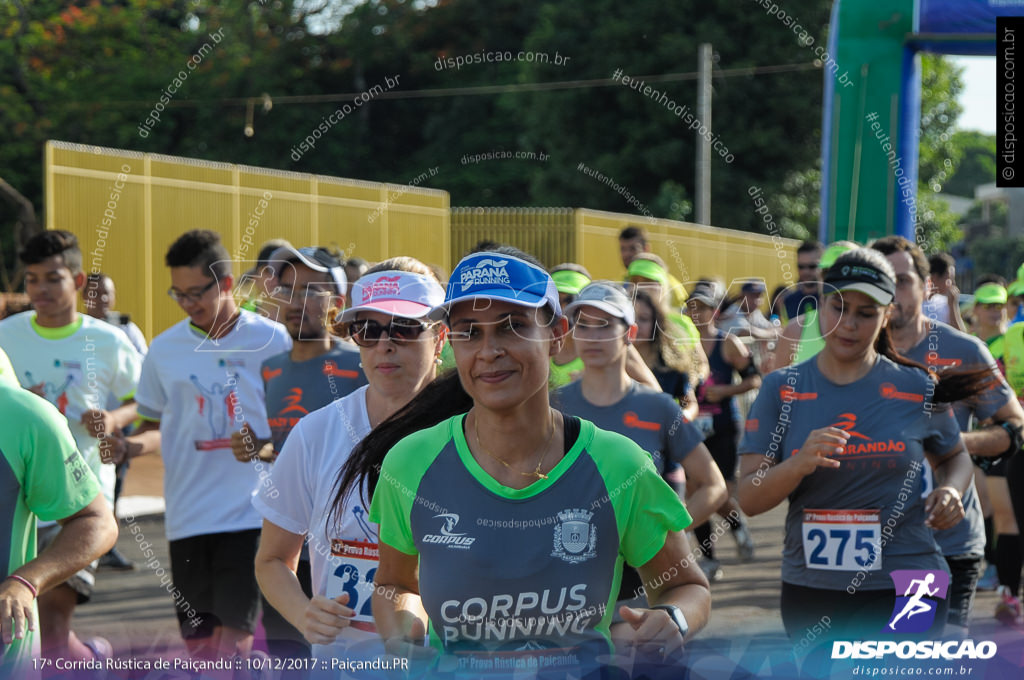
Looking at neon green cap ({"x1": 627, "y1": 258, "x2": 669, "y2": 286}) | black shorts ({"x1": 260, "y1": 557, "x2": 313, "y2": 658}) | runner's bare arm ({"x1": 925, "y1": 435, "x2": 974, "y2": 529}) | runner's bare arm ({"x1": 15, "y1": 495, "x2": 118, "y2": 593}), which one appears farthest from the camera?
neon green cap ({"x1": 627, "y1": 258, "x2": 669, "y2": 286})

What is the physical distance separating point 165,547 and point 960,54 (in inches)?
328

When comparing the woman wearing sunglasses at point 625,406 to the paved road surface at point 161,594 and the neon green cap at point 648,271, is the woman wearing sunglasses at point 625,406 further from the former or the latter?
the neon green cap at point 648,271

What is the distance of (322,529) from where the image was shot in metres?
3.61

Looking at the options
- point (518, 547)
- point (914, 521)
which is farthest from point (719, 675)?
point (914, 521)

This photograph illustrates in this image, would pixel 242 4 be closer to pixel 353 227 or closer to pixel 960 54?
pixel 353 227

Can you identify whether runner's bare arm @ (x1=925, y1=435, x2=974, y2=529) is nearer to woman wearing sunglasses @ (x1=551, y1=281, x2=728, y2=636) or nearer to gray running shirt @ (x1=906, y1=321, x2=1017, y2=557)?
gray running shirt @ (x1=906, y1=321, x2=1017, y2=557)

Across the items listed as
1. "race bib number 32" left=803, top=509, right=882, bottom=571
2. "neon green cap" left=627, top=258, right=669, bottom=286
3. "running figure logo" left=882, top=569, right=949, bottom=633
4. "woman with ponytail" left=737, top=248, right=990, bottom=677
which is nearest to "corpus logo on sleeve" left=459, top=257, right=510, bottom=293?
"woman with ponytail" left=737, top=248, right=990, bottom=677

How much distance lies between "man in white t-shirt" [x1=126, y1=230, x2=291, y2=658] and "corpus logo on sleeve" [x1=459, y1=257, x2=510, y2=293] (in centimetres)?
322

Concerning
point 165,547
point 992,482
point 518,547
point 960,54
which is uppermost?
point 960,54

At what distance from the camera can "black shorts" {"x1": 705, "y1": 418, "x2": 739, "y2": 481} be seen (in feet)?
31.0

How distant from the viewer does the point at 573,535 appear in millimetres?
2629

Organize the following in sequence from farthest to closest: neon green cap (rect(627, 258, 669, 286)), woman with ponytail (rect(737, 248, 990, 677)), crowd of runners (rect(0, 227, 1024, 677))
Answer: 1. neon green cap (rect(627, 258, 669, 286))
2. woman with ponytail (rect(737, 248, 990, 677))
3. crowd of runners (rect(0, 227, 1024, 677))

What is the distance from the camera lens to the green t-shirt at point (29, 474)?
10.3 feet

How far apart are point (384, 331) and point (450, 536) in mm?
1177
